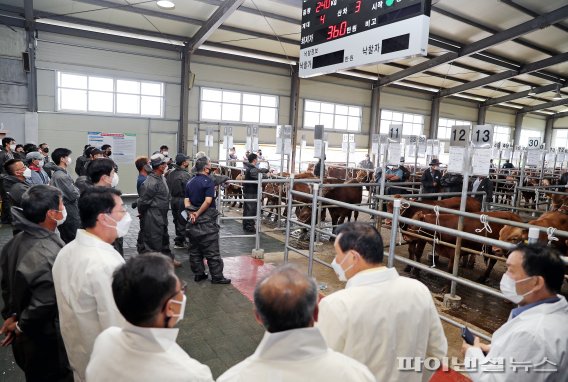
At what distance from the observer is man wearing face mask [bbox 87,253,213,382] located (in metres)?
1.21

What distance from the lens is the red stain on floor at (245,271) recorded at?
4.96m

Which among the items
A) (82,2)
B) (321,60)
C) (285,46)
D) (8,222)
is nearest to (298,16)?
(285,46)

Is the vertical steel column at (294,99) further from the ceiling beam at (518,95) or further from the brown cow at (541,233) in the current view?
the ceiling beam at (518,95)

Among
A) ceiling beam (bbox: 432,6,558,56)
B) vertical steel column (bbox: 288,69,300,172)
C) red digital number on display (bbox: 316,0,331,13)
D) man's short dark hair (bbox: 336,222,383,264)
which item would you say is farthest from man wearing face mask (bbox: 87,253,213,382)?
vertical steel column (bbox: 288,69,300,172)

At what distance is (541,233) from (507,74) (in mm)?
14162

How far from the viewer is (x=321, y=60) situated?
4.56 metres

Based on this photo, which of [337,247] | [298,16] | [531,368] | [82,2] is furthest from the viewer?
[298,16]

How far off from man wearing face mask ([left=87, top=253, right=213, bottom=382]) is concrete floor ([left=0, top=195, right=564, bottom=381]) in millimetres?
2029

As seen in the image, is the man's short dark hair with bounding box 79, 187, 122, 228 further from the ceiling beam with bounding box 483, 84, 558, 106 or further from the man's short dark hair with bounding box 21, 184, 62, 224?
the ceiling beam with bounding box 483, 84, 558, 106

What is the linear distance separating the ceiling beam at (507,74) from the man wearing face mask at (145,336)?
17.3 m

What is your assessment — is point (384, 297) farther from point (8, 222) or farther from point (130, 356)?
→ point (8, 222)

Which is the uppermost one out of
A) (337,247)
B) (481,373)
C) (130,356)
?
(337,247)

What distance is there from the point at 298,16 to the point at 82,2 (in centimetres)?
585

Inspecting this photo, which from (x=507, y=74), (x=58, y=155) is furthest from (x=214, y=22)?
(x=507, y=74)
